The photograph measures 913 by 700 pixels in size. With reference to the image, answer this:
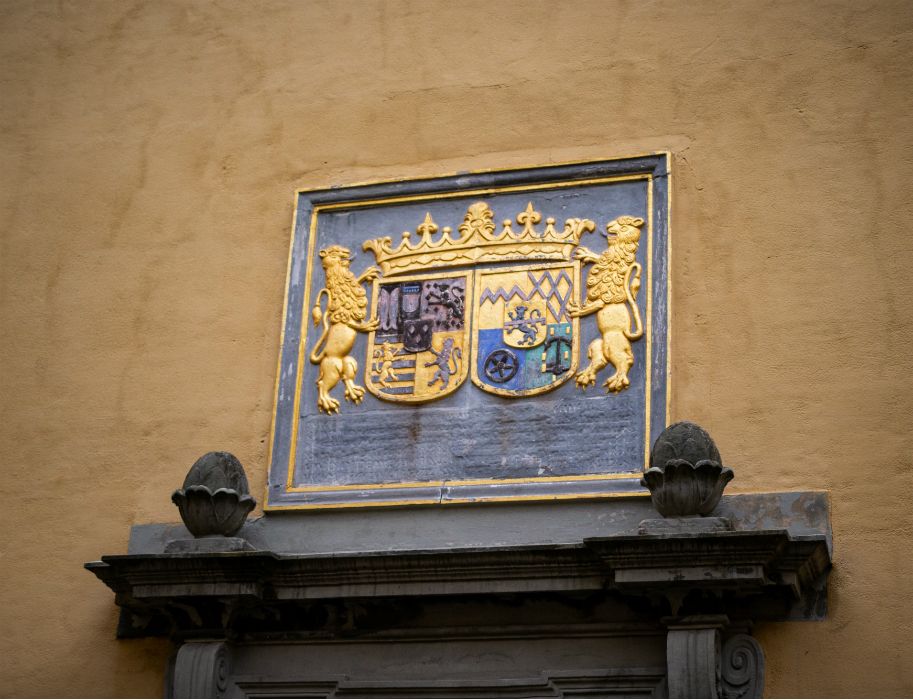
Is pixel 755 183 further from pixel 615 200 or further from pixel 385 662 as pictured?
pixel 385 662

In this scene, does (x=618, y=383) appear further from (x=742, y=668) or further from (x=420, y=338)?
(x=742, y=668)

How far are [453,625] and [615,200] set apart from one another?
6.30ft

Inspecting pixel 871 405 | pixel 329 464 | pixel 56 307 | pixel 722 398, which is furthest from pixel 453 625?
pixel 56 307

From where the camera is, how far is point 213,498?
658cm

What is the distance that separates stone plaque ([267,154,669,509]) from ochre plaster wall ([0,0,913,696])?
13 centimetres

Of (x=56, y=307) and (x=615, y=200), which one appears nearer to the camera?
(x=615, y=200)

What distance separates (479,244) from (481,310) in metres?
0.32

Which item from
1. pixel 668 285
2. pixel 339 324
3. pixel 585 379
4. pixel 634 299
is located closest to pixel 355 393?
pixel 339 324

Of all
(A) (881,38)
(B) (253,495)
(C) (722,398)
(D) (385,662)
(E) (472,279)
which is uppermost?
(A) (881,38)

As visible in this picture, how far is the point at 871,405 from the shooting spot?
21.0 ft

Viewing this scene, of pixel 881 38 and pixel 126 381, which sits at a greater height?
pixel 881 38

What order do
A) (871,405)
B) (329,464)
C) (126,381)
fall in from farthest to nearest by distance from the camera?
(126,381) → (329,464) → (871,405)

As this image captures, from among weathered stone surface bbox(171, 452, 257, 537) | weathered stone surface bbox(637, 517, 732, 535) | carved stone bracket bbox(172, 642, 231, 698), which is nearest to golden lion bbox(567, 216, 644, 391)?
weathered stone surface bbox(637, 517, 732, 535)

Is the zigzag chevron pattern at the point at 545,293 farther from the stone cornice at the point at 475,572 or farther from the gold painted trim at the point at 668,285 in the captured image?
the stone cornice at the point at 475,572
